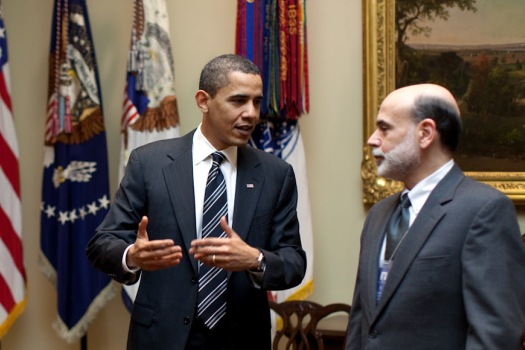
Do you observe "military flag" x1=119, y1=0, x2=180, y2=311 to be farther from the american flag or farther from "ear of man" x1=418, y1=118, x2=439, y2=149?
"ear of man" x1=418, y1=118, x2=439, y2=149

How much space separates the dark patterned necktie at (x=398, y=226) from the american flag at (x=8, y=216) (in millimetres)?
3127

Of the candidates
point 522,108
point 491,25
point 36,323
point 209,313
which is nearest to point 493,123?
point 522,108

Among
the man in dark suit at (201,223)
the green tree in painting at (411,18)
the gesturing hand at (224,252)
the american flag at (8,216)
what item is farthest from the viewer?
the american flag at (8,216)

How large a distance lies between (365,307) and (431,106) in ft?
2.39

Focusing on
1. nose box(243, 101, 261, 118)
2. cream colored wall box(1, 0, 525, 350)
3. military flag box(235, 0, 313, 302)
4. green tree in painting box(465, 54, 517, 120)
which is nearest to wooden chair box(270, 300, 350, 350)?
military flag box(235, 0, 313, 302)

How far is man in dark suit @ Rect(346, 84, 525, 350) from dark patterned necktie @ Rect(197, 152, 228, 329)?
1.87 ft

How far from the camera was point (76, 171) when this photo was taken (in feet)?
16.7

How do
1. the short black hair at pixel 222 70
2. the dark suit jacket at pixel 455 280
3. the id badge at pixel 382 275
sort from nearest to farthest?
the dark suit jacket at pixel 455 280 → the id badge at pixel 382 275 → the short black hair at pixel 222 70

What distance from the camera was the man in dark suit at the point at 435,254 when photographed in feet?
7.77

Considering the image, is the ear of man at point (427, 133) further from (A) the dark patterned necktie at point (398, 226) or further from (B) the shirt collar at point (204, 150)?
(B) the shirt collar at point (204, 150)

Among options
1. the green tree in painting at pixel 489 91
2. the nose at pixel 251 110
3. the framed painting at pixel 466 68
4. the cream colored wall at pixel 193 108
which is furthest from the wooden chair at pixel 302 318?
the green tree in painting at pixel 489 91

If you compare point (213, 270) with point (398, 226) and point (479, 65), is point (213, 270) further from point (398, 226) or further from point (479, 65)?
point (479, 65)

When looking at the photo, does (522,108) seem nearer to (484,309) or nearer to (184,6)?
(184,6)

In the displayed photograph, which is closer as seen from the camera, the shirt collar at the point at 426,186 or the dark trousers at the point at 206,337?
the shirt collar at the point at 426,186
